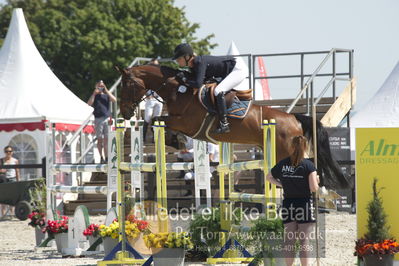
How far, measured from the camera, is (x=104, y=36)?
35375mm

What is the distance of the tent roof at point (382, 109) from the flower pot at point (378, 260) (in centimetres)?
1012

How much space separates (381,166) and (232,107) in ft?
6.93

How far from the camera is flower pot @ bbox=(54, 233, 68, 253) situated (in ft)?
30.6

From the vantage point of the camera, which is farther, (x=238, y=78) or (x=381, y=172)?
(x=238, y=78)

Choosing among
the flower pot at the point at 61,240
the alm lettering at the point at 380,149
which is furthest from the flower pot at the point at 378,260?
the flower pot at the point at 61,240

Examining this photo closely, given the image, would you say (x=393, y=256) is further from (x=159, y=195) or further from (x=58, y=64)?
(x=58, y=64)

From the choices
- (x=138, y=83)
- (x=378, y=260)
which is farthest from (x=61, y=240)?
(x=378, y=260)

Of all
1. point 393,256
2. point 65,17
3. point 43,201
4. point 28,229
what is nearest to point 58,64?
point 65,17

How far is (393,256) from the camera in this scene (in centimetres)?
631

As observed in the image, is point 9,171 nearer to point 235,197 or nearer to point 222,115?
point 222,115

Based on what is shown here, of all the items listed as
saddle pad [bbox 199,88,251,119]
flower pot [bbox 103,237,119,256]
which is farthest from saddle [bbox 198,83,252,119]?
flower pot [bbox 103,237,119,256]

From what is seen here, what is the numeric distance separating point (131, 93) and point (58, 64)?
29.8 metres

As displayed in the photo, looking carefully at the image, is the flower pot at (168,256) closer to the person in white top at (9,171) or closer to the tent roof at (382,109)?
the person in white top at (9,171)

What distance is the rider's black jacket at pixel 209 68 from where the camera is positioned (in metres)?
7.83
